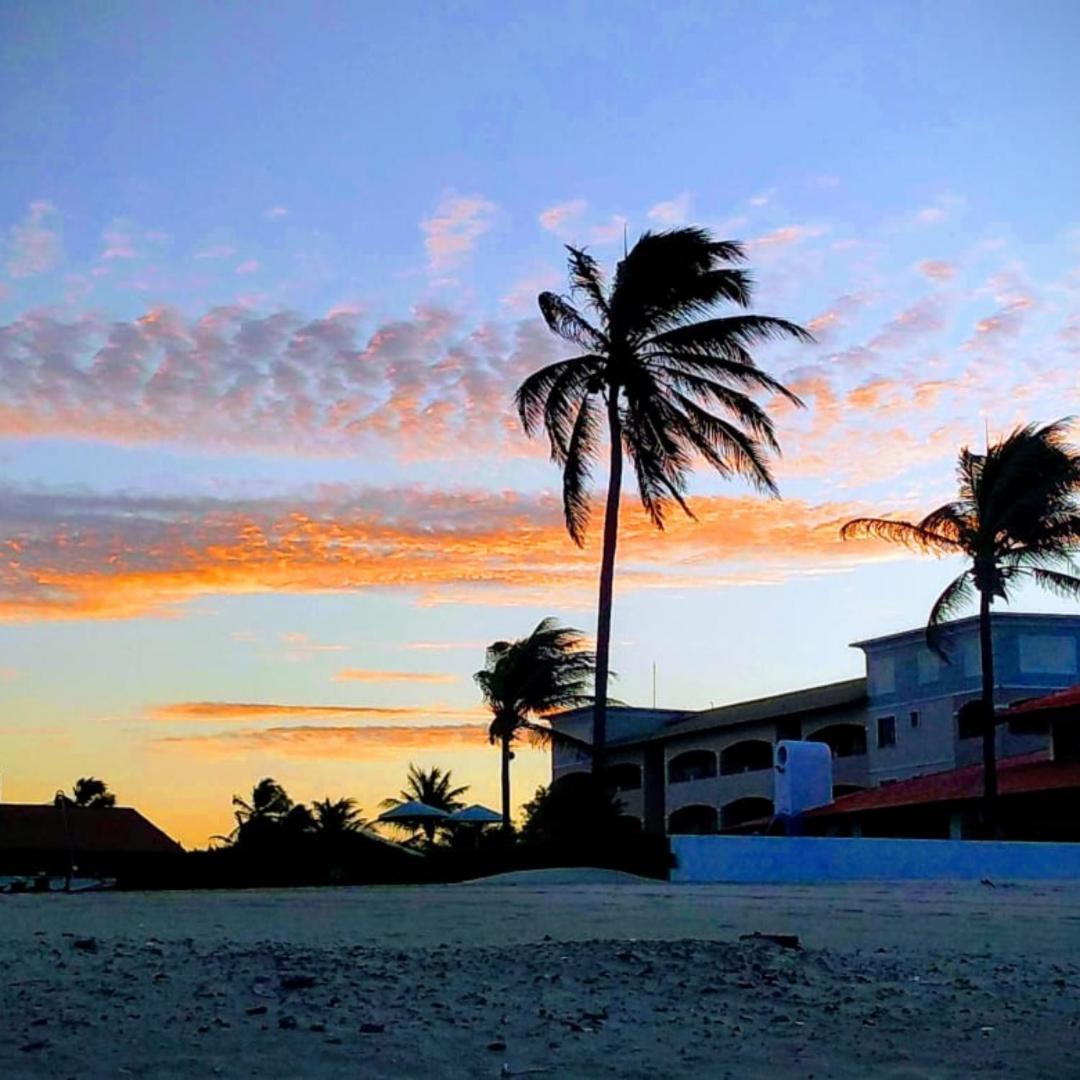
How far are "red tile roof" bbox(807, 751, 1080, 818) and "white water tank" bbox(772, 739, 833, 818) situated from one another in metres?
0.73

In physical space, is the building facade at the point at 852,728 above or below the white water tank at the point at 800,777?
above

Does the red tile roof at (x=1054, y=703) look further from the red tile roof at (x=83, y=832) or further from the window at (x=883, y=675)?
the red tile roof at (x=83, y=832)

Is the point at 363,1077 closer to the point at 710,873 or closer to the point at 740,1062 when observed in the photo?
the point at 740,1062

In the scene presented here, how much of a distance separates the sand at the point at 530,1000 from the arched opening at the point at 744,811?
49.8 metres

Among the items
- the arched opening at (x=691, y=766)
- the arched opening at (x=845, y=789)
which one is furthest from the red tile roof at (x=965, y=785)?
the arched opening at (x=691, y=766)

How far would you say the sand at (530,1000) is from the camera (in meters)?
7.65

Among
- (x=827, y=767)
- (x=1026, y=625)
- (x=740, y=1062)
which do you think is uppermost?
(x=1026, y=625)

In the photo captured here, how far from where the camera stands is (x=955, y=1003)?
Answer: 31.5ft

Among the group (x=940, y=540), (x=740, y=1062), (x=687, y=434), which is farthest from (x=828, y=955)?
(x=940, y=540)

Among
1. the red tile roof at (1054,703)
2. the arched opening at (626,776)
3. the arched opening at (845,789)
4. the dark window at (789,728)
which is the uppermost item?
the dark window at (789,728)

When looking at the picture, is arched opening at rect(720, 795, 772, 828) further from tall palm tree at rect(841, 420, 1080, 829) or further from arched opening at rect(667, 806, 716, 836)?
tall palm tree at rect(841, 420, 1080, 829)

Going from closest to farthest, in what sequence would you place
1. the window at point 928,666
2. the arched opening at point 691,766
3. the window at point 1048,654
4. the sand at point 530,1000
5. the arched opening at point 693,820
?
1. the sand at point 530,1000
2. the window at point 1048,654
3. the window at point 928,666
4. the arched opening at point 693,820
5. the arched opening at point 691,766

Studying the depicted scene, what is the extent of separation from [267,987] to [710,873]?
1878 centimetres

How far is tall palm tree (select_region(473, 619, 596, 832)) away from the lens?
58.2 meters
